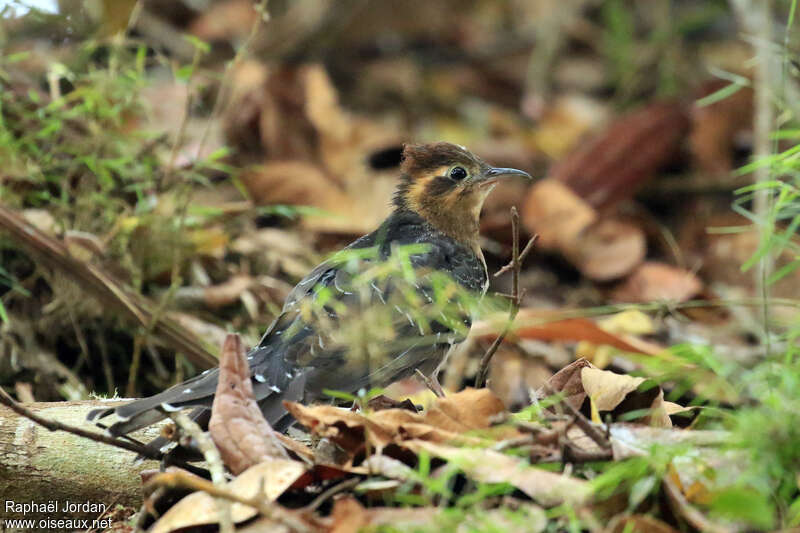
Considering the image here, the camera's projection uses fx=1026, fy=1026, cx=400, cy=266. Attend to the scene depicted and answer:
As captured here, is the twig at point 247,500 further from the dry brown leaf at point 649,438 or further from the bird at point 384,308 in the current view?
the dry brown leaf at point 649,438

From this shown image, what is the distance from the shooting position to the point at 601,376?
10.5 ft

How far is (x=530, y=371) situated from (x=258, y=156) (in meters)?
2.75

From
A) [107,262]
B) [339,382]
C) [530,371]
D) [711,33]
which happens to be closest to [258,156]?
[107,262]

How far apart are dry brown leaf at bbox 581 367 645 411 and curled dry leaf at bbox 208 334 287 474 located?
0.98 m

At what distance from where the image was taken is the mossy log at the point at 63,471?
3213 mm

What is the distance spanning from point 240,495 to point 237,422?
1.08 feet

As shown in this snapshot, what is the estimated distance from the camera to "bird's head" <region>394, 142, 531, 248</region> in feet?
16.5

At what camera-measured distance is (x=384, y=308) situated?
397cm

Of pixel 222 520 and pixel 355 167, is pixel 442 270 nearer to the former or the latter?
pixel 222 520

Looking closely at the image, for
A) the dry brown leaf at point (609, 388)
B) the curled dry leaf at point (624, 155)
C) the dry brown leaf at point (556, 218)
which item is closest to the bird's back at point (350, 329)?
the dry brown leaf at point (609, 388)

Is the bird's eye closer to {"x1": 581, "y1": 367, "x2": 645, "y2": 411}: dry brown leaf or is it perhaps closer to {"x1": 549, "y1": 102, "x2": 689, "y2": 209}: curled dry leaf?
{"x1": 581, "y1": 367, "x2": 645, "y2": 411}: dry brown leaf

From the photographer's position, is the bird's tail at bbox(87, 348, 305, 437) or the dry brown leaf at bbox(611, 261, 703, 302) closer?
the bird's tail at bbox(87, 348, 305, 437)

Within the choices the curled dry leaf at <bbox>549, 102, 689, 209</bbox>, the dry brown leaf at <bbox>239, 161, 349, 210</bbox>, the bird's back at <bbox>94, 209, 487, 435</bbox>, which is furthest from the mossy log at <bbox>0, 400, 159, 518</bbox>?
the curled dry leaf at <bbox>549, 102, 689, 209</bbox>

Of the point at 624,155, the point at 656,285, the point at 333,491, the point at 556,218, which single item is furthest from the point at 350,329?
the point at 624,155
